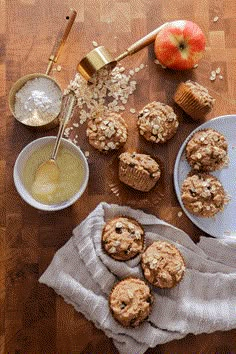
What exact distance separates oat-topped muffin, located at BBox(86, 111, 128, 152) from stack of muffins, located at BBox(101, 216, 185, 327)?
0.81 feet

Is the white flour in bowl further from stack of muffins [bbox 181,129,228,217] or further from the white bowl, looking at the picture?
stack of muffins [bbox 181,129,228,217]

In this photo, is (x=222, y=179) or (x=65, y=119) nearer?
(x=65, y=119)

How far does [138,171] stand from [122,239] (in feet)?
0.73

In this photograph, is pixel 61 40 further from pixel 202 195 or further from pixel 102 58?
pixel 202 195

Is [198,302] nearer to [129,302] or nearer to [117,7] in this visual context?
[129,302]

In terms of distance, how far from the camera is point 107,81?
84.6 inches

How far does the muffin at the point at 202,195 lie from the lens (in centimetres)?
204

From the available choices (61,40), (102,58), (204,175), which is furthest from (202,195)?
(61,40)

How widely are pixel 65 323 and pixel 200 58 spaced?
3.26 feet

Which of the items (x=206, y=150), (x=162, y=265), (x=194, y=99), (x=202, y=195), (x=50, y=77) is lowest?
(x=162, y=265)

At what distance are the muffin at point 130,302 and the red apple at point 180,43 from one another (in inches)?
29.4

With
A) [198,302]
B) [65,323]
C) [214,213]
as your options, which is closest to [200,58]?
[214,213]

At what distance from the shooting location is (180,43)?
210 centimetres

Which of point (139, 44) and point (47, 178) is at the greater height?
point (139, 44)
